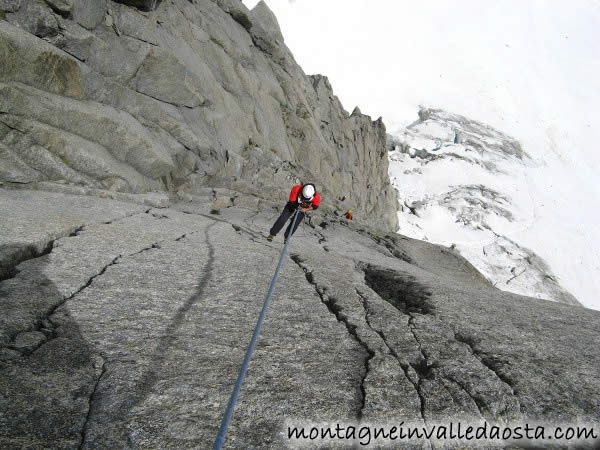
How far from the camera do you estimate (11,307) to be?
5305mm

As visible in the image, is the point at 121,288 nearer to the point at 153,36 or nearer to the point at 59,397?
the point at 59,397

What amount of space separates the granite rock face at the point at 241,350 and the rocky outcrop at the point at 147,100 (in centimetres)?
784

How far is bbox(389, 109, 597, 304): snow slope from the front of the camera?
9344cm

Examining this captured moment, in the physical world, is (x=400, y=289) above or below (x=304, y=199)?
below

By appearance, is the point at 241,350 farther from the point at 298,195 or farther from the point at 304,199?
the point at 298,195

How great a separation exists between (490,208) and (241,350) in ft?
433

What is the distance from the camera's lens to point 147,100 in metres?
22.8

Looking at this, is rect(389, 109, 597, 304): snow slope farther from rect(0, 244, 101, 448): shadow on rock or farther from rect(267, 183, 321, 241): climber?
→ rect(0, 244, 101, 448): shadow on rock

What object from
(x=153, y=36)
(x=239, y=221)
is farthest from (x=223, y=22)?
(x=239, y=221)

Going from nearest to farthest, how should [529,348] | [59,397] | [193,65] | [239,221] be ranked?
[59,397] → [529,348] → [239,221] → [193,65]

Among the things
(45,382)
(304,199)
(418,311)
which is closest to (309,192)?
(304,199)

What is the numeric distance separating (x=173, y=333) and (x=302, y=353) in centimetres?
194

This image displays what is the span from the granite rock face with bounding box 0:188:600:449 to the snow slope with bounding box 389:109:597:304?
279ft

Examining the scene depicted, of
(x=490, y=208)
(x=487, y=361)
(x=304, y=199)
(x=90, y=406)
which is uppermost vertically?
(x=490, y=208)
